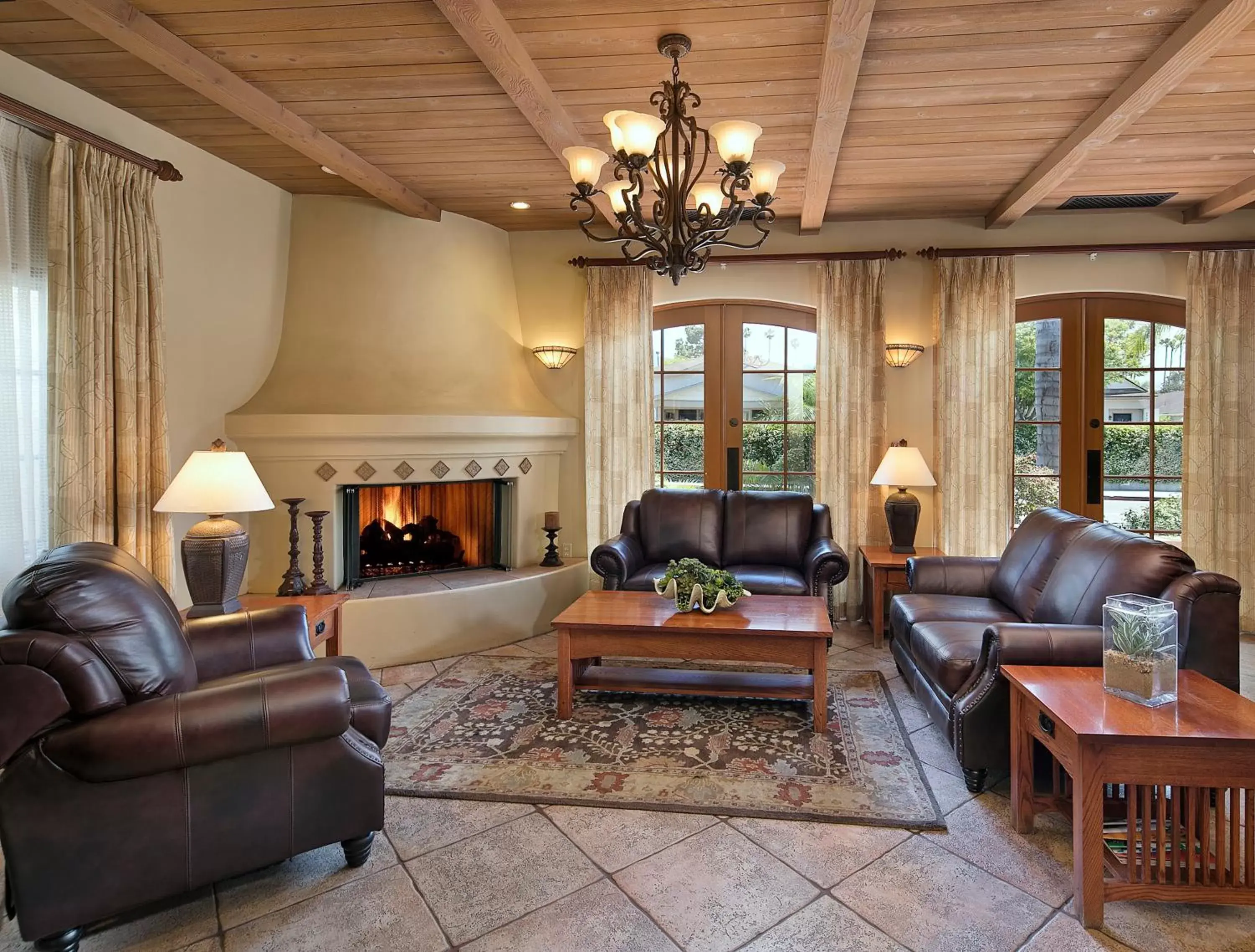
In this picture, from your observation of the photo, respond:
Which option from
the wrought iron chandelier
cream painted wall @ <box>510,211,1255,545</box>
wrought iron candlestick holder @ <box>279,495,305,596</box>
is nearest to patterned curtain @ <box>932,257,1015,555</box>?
cream painted wall @ <box>510,211,1255,545</box>

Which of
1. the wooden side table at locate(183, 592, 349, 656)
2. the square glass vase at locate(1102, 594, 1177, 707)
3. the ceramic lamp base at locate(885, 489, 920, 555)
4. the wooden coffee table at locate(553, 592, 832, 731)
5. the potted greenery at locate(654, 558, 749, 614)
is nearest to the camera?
the square glass vase at locate(1102, 594, 1177, 707)

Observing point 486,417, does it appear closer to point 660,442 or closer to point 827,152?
point 660,442

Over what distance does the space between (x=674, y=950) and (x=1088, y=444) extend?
4.62 m

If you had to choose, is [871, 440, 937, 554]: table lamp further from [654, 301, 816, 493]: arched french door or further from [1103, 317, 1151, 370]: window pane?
[1103, 317, 1151, 370]: window pane

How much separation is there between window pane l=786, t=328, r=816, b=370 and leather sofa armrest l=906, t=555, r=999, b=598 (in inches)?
76.1

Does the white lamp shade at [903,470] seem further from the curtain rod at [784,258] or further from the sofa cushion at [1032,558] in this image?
the curtain rod at [784,258]

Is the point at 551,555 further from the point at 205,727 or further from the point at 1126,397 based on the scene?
the point at 1126,397

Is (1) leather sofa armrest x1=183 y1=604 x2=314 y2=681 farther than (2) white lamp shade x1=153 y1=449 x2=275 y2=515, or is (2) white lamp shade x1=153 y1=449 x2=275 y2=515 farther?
(2) white lamp shade x1=153 y1=449 x2=275 y2=515

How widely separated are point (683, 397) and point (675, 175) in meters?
2.75

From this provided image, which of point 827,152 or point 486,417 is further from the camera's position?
point 486,417

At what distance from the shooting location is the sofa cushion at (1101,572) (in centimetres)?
248

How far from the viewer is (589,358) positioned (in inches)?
201

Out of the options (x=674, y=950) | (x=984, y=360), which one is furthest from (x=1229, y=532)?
(x=674, y=950)

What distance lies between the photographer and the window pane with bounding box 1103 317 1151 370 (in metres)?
4.86
